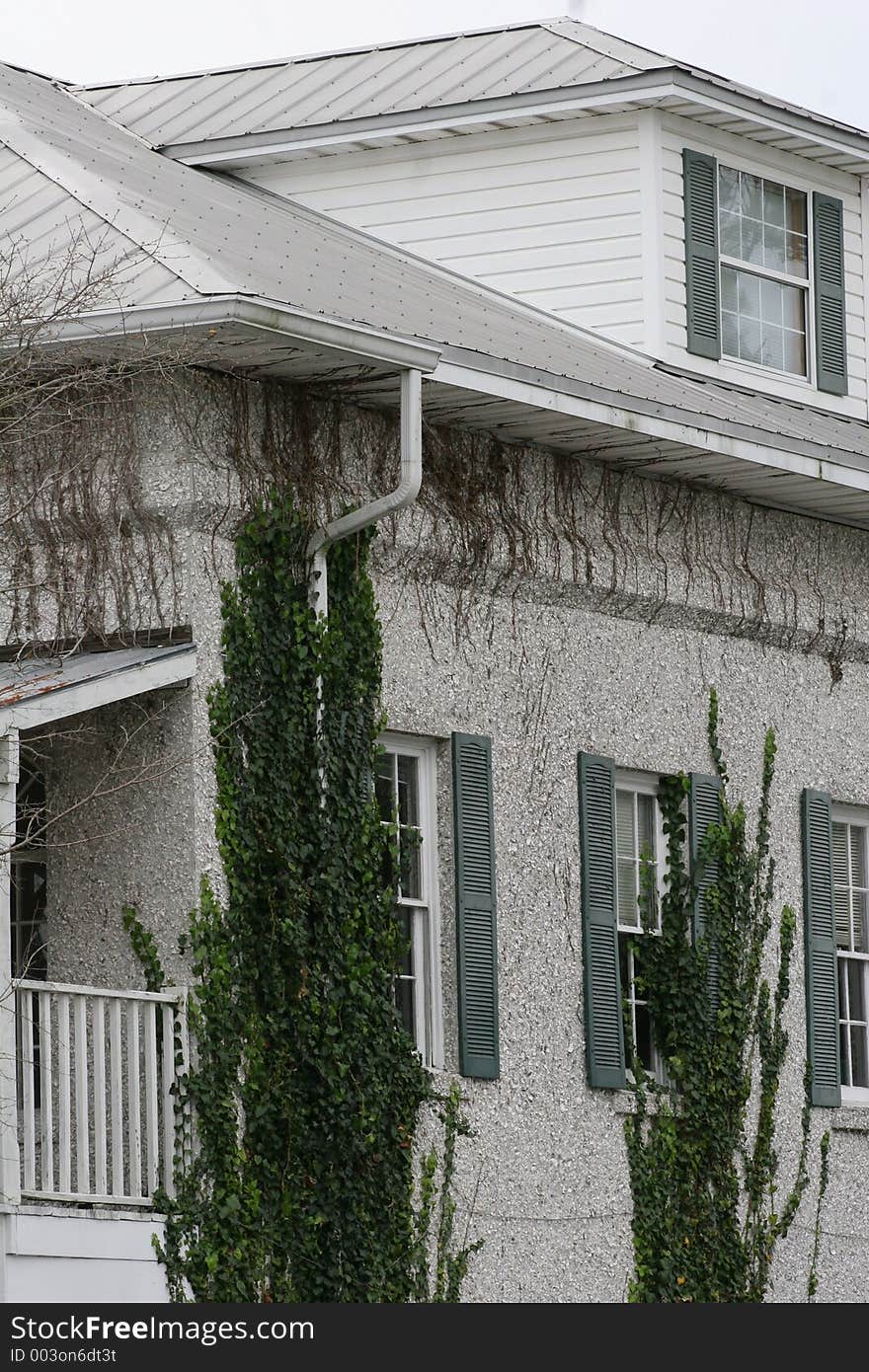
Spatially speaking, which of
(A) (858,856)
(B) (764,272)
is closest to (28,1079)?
(A) (858,856)

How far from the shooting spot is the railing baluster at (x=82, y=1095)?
10.5 metres

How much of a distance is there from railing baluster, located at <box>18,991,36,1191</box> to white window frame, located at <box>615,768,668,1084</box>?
13.2 feet

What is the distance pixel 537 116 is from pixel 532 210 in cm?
55

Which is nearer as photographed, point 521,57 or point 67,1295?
point 67,1295

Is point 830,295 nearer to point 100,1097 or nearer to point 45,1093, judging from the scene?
point 100,1097

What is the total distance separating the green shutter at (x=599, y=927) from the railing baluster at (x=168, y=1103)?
109 inches

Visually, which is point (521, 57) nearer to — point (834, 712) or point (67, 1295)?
point (834, 712)

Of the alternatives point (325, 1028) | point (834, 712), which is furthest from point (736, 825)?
point (325, 1028)

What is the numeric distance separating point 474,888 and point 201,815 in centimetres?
176

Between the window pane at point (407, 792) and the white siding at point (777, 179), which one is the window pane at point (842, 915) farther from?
the window pane at point (407, 792)

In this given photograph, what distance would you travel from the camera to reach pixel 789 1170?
46.8ft

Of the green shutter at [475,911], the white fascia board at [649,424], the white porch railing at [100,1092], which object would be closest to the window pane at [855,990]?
the white fascia board at [649,424]

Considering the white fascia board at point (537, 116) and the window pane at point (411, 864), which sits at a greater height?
the white fascia board at point (537, 116)

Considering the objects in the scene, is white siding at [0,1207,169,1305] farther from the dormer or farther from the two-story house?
the dormer
